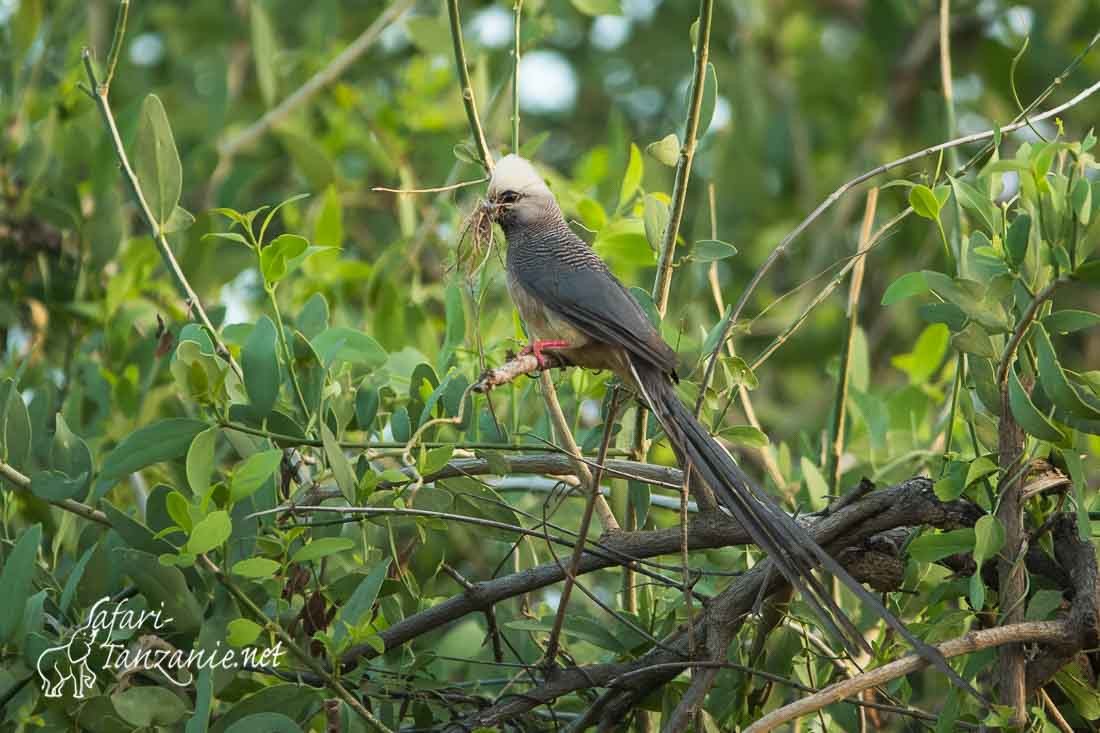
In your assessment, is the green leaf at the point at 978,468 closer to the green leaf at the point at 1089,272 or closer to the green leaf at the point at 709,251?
the green leaf at the point at 1089,272

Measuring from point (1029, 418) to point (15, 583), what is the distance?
72.8 inches

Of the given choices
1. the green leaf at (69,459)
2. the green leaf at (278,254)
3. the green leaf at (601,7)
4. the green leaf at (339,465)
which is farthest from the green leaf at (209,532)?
the green leaf at (601,7)

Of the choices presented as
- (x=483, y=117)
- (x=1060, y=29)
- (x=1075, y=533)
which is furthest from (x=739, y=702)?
(x=1060, y=29)

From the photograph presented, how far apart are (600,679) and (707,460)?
466mm

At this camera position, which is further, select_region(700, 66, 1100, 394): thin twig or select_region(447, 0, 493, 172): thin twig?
select_region(447, 0, 493, 172): thin twig

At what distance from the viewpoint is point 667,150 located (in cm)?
258

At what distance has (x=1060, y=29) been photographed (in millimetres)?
6105

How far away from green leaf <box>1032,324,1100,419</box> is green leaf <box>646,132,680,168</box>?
2.71ft

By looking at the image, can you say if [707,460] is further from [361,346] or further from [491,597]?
[361,346]

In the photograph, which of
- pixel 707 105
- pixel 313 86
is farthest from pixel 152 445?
pixel 313 86

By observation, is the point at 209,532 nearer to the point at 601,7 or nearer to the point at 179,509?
the point at 179,509

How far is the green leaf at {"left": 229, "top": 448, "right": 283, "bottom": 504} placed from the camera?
229cm

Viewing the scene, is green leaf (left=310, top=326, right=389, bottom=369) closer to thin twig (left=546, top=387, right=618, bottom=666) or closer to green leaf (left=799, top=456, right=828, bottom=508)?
thin twig (left=546, top=387, right=618, bottom=666)

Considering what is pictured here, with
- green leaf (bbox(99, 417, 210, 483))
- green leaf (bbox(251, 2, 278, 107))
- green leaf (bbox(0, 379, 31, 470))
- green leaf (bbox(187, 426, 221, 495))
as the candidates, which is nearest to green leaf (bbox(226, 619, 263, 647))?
green leaf (bbox(187, 426, 221, 495))
